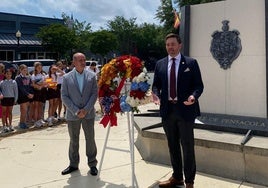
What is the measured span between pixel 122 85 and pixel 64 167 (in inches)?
74.5

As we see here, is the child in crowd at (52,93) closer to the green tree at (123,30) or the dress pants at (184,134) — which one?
the dress pants at (184,134)

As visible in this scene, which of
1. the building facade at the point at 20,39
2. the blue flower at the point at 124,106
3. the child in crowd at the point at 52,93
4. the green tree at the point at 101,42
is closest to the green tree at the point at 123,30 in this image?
the green tree at the point at 101,42

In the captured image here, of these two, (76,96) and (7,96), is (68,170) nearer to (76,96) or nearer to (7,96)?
(76,96)

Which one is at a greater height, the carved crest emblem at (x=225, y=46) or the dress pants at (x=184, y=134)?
the carved crest emblem at (x=225, y=46)

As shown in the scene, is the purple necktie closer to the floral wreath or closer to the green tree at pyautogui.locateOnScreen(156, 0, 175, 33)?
the floral wreath

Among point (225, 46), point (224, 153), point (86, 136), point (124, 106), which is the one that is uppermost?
point (225, 46)

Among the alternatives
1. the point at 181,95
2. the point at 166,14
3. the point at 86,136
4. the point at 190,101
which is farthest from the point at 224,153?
the point at 166,14

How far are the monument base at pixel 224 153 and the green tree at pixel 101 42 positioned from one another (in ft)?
171

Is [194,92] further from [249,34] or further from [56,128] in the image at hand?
[56,128]

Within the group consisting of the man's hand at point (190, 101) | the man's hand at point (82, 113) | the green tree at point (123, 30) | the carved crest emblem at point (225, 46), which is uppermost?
the green tree at point (123, 30)

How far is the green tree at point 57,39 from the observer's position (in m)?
45.2

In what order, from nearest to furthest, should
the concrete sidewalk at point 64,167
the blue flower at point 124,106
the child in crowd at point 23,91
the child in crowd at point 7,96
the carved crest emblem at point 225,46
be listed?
the blue flower at point 124,106
the concrete sidewalk at point 64,167
the carved crest emblem at point 225,46
the child in crowd at point 7,96
the child in crowd at point 23,91

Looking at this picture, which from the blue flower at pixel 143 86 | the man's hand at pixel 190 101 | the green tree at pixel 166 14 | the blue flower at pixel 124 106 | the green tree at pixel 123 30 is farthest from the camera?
the green tree at pixel 123 30

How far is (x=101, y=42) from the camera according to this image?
57.7 m
